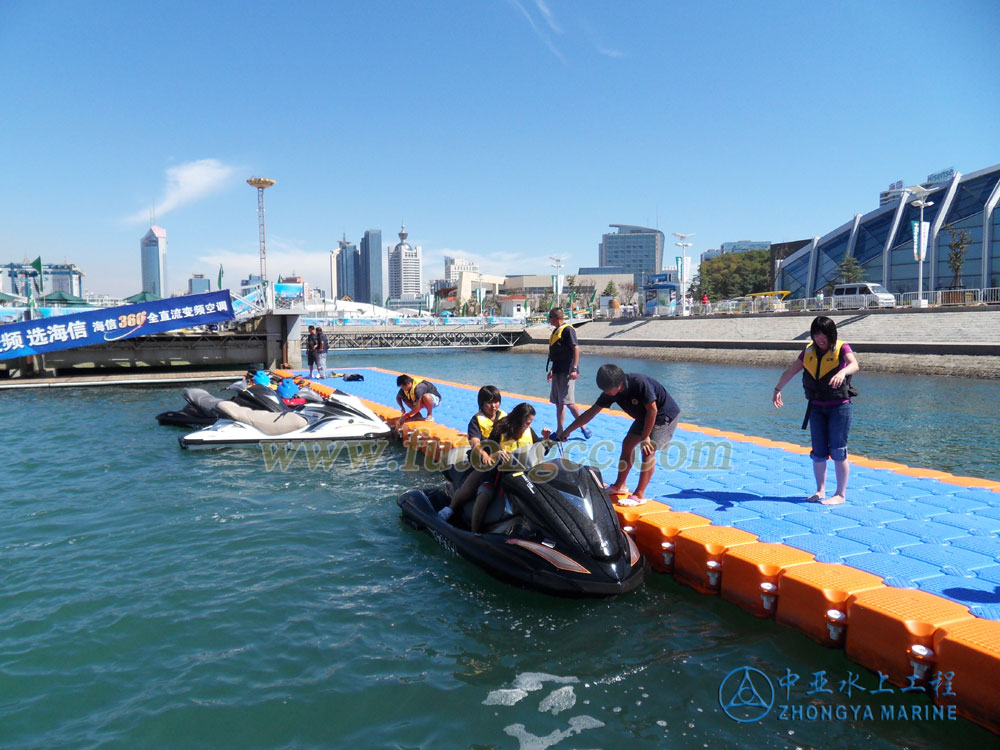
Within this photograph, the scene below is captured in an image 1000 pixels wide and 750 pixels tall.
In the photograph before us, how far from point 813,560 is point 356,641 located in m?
3.61

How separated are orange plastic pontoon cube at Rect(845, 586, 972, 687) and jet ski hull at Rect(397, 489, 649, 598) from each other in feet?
5.13

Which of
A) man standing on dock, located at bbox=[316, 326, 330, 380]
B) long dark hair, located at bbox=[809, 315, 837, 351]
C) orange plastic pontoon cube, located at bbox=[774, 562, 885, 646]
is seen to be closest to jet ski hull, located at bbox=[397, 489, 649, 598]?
orange plastic pontoon cube, located at bbox=[774, 562, 885, 646]

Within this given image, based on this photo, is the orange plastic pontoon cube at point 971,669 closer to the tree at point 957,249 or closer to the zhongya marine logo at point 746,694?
the zhongya marine logo at point 746,694

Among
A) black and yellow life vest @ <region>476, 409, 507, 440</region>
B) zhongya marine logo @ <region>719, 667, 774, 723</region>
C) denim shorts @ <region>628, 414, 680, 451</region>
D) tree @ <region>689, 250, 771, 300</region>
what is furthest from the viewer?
tree @ <region>689, 250, 771, 300</region>

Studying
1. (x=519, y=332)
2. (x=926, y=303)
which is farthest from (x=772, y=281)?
(x=926, y=303)

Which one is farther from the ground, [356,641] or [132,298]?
[132,298]

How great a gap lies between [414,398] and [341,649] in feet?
25.0

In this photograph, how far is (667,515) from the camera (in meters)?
6.36

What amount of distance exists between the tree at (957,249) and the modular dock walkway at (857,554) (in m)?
52.3

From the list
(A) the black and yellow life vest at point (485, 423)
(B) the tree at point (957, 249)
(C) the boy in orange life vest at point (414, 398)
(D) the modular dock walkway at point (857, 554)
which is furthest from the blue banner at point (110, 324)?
(B) the tree at point (957, 249)

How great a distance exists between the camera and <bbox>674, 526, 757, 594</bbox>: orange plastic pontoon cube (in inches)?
216

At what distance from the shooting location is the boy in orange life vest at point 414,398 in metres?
12.2

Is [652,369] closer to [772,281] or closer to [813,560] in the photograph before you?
[813,560]

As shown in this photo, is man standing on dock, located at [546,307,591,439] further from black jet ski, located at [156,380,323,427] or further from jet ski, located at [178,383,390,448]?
black jet ski, located at [156,380,323,427]
